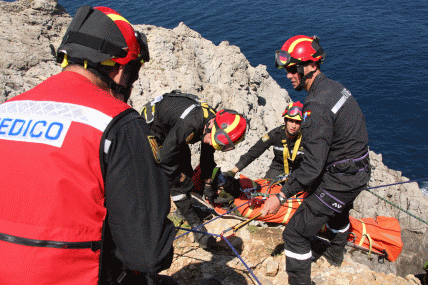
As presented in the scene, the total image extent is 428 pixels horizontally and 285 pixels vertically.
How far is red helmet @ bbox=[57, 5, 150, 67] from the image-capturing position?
1516 millimetres

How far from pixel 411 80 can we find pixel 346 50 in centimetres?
501

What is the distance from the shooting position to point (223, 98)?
7.50m

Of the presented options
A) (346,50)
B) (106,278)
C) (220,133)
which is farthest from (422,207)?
(346,50)

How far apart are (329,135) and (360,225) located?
107 inches

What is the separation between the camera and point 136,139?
1356mm

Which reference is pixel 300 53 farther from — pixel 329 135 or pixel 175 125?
pixel 175 125

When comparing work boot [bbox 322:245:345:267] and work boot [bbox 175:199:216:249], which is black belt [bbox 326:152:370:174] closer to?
work boot [bbox 322:245:345:267]

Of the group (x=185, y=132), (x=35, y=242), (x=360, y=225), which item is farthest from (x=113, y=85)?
(x=360, y=225)

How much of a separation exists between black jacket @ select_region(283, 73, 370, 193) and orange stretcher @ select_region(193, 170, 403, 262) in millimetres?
1549

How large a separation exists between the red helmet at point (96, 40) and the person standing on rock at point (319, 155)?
7.29ft

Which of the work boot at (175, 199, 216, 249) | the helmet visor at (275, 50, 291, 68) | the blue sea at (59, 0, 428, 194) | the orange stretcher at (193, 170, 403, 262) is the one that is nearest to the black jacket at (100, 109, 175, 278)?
the helmet visor at (275, 50, 291, 68)

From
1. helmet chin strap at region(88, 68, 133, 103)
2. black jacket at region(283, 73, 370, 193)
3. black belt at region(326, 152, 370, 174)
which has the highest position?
helmet chin strap at region(88, 68, 133, 103)

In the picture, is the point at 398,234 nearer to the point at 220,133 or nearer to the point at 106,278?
the point at 220,133

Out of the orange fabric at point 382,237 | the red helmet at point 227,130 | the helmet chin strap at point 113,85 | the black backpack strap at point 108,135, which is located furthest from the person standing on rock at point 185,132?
the black backpack strap at point 108,135
